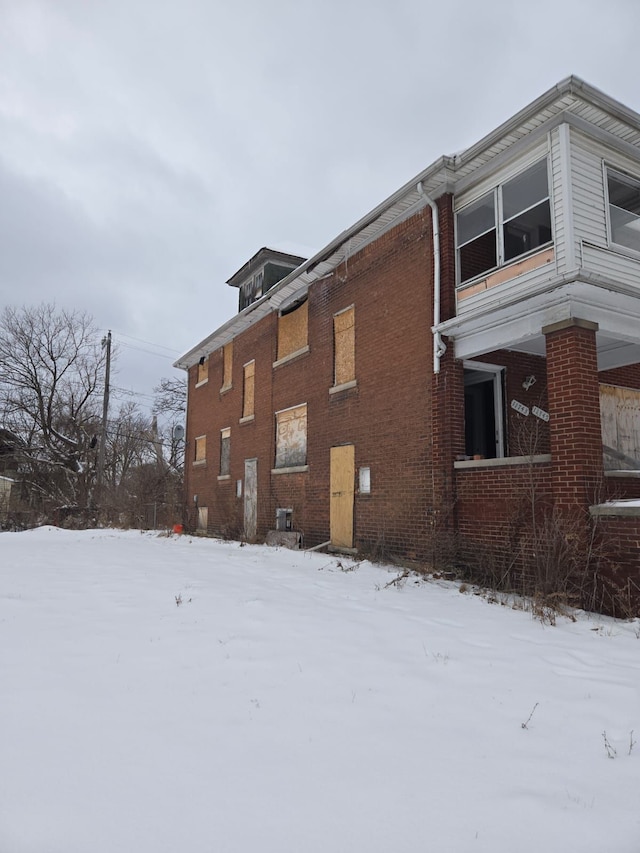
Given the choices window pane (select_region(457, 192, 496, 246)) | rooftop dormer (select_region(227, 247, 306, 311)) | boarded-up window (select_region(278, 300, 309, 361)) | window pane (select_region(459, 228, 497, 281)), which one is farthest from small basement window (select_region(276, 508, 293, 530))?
rooftop dormer (select_region(227, 247, 306, 311))

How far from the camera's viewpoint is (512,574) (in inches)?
322

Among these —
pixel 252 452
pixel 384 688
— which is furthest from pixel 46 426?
pixel 384 688

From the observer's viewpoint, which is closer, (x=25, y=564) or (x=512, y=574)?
(x=512, y=574)

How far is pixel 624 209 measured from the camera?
932 centimetres

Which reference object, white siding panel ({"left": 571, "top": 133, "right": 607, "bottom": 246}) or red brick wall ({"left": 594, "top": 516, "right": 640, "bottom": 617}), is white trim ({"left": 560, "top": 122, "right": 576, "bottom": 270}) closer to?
white siding panel ({"left": 571, "top": 133, "right": 607, "bottom": 246})

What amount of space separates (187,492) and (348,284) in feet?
39.7

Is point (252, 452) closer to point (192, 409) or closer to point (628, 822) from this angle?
point (192, 409)

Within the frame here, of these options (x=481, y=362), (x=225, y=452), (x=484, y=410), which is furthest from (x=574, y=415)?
(x=225, y=452)

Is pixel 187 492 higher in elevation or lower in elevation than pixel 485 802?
higher

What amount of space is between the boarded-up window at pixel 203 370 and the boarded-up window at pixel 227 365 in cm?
157

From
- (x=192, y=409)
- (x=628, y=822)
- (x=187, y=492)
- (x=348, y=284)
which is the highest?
(x=348, y=284)

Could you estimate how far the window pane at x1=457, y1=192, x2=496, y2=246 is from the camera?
32.9 ft

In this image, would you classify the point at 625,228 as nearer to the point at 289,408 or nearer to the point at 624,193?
the point at 624,193

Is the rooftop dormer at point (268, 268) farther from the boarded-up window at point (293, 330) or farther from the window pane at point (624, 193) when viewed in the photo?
the window pane at point (624, 193)
